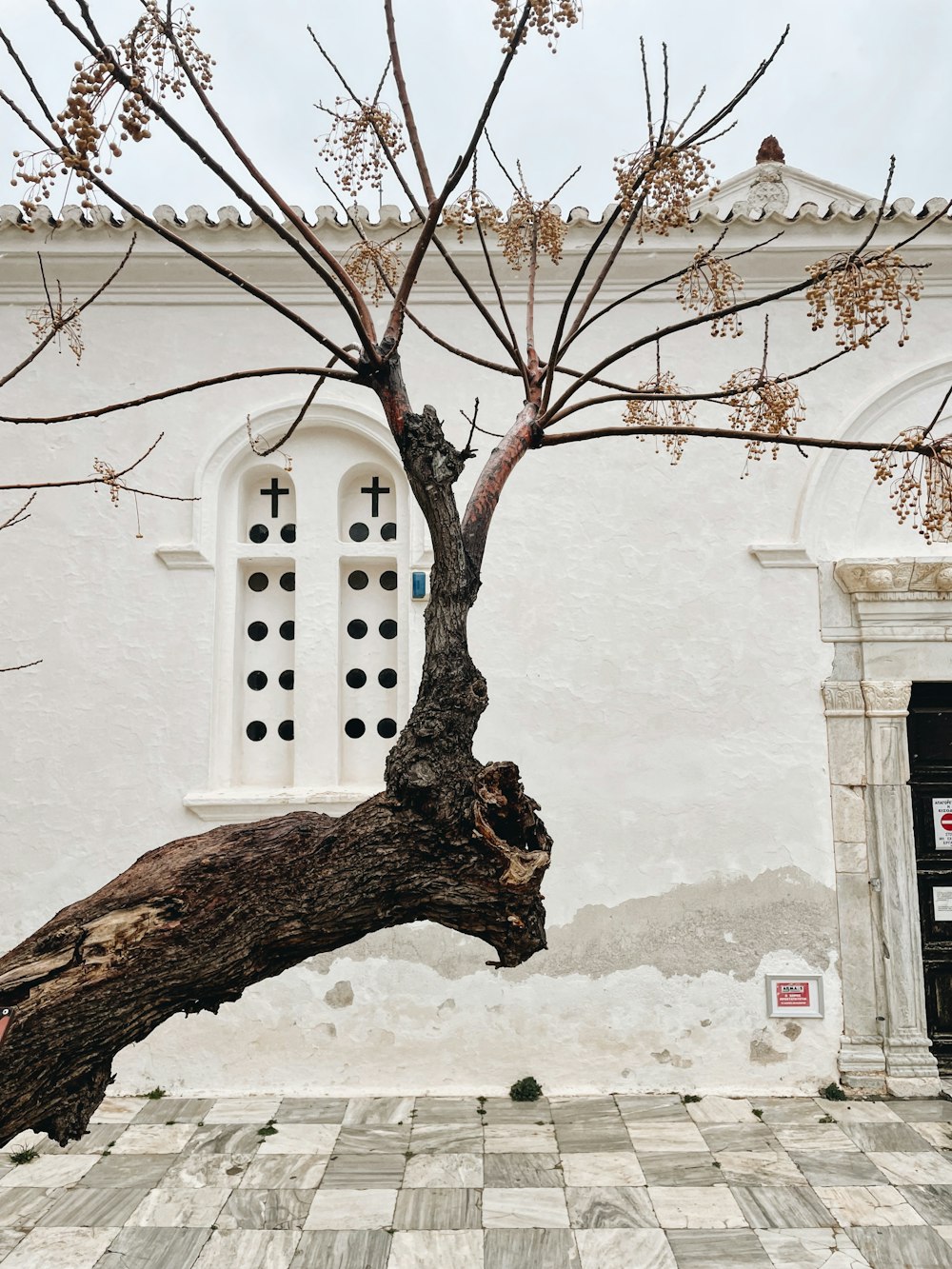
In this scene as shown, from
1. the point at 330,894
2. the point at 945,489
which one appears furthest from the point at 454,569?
the point at 945,489

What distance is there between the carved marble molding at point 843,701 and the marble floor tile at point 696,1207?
2.79 meters

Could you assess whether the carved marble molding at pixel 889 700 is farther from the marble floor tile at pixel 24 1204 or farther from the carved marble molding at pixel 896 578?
the marble floor tile at pixel 24 1204

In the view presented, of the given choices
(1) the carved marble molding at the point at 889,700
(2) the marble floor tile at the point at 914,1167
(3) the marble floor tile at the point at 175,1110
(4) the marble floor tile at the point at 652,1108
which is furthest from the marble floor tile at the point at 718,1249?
(1) the carved marble molding at the point at 889,700

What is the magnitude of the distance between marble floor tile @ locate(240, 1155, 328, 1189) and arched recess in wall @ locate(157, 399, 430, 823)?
6.62ft

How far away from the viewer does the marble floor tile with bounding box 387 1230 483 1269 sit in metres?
4.02

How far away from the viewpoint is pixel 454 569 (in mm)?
2518

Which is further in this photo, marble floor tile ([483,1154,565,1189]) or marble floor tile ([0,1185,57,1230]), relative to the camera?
marble floor tile ([483,1154,565,1189])

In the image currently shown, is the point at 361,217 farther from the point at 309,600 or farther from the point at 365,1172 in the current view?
the point at 365,1172

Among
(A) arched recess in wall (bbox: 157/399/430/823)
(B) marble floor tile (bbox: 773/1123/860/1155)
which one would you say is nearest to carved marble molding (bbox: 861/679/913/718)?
(B) marble floor tile (bbox: 773/1123/860/1155)

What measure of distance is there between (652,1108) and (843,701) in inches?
106

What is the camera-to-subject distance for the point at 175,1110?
18.6 feet

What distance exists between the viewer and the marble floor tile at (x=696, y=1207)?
4.33 meters

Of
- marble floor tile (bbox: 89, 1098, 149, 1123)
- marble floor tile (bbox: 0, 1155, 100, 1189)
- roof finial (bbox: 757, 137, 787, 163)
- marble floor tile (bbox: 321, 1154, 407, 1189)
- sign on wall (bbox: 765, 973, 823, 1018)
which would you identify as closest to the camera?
marble floor tile (bbox: 321, 1154, 407, 1189)

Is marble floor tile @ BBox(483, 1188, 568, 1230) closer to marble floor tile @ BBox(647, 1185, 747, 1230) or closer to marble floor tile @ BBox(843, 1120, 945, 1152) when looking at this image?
marble floor tile @ BBox(647, 1185, 747, 1230)
